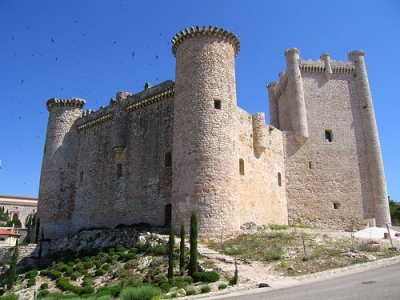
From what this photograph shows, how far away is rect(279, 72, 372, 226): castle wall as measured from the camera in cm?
2505

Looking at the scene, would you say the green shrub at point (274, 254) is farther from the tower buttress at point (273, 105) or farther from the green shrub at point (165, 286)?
the tower buttress at point (273, 105)

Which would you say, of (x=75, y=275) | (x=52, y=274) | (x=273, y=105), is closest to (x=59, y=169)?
(x=52, y=274)

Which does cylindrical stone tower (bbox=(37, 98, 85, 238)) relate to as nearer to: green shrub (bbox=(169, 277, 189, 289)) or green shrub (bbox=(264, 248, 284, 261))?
green shrub (bbox=(169, 277, 189, 289))

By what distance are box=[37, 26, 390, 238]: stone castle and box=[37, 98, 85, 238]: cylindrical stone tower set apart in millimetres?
79

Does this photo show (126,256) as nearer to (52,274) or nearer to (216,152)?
(52,274)

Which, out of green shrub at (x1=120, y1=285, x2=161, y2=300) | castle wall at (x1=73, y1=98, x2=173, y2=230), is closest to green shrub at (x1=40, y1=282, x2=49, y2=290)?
castle wall at (x1=73, y1=98, x2=173, y2=230)

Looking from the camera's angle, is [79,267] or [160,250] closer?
[160,250]

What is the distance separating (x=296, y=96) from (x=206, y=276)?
18.5 metres

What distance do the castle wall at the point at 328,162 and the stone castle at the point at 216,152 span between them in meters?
0.07

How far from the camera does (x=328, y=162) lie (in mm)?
26094

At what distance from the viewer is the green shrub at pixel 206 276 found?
39.1 feet

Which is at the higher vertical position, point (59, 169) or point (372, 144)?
point (372, 144)

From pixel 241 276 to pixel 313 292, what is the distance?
3344mm

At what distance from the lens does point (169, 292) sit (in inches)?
448
